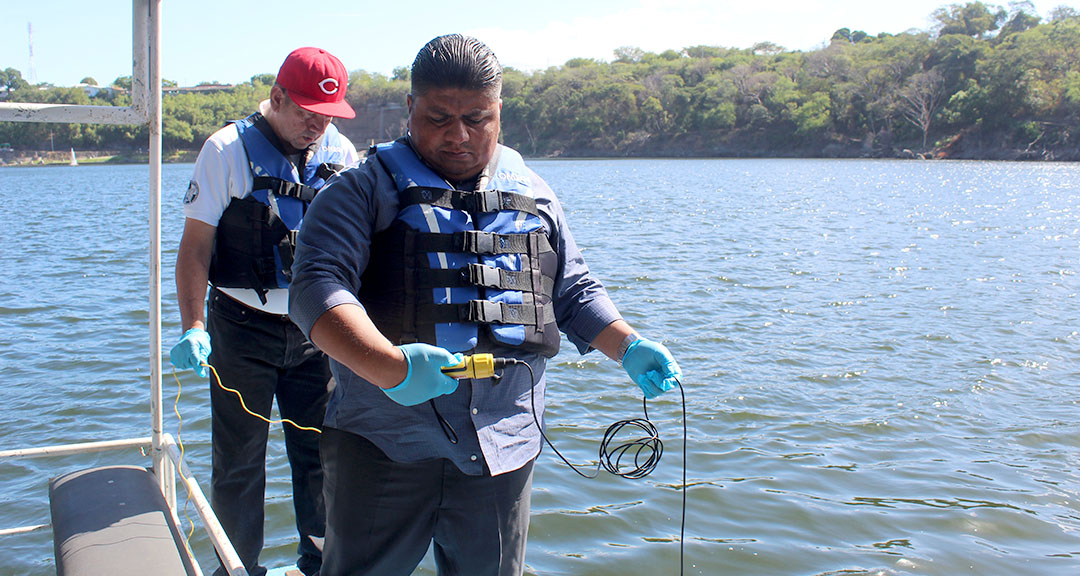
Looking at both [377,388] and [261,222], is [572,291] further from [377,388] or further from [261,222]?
[261,222]

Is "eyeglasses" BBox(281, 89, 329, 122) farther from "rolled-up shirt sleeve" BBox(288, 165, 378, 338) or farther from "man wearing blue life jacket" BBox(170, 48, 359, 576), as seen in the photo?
"rolled-up shirt sleeve" BBox(288, 165, 378, 338)

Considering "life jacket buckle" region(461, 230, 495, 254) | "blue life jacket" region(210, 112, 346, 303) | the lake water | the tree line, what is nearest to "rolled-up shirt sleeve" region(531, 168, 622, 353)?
"life jacket buckle" region(461, 230, 495, 254)

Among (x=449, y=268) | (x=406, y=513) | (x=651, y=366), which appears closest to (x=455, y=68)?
(x=449, y=268)

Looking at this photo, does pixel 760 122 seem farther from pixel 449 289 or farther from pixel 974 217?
pixel 449 289

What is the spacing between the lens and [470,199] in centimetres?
219

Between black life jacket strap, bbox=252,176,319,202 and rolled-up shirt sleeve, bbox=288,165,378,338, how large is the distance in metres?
1.25

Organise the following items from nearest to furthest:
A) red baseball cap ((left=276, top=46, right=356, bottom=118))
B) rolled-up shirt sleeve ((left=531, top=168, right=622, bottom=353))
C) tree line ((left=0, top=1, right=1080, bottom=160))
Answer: rolled-up shirt sleeve ((left=531, top=168, right=622, bottom=353)), red baseball cap ((left=276, top=46, right=356, bottom=118)), tree line ((left=0, top=1, right=1080, bottom=160))

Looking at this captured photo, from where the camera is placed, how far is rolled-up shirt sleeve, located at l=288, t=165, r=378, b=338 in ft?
6.16

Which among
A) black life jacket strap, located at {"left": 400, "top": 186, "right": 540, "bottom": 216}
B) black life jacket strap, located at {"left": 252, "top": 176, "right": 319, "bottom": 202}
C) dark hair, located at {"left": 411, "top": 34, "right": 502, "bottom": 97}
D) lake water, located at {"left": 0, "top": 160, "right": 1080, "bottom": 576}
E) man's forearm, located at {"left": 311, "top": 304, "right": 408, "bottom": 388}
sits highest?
dark hair, located at {"left": 411, "top": 34, "right": 502, "bottom": 97}

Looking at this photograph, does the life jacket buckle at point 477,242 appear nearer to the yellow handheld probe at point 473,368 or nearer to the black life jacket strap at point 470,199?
the black life jacket strap at point 470,199

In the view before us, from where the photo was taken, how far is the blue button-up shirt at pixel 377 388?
1.93 m

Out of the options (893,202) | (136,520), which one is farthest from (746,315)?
(893,202)

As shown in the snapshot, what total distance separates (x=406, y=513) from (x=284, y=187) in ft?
5.16

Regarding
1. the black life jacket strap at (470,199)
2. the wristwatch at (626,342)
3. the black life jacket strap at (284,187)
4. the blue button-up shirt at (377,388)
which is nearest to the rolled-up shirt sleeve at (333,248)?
the blue button-up shirt at (377,388)
